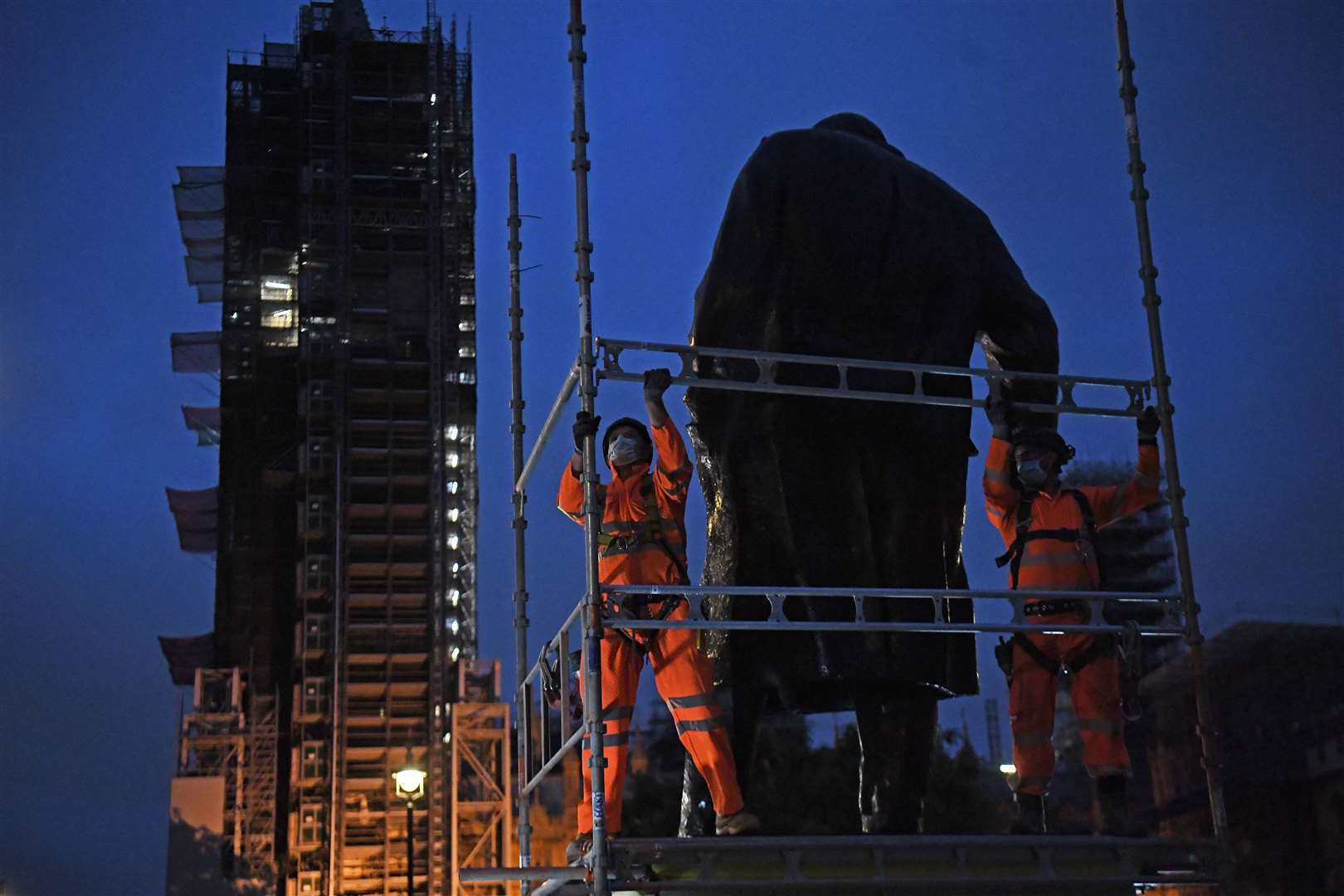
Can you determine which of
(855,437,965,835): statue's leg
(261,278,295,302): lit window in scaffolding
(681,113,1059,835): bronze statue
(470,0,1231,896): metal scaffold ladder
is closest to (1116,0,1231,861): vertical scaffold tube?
(470,0,1231,896): metal scaffold ladder

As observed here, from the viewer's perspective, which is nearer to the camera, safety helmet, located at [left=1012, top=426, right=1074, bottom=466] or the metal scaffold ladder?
the metal scaffold ladder

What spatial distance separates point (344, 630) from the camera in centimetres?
3991

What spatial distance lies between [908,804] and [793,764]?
2652 cm

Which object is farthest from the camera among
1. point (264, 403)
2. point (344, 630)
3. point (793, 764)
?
point (264, 403)

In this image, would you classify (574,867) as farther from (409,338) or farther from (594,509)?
(409,338)

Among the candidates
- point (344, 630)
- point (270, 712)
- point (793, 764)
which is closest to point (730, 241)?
point (793, 764)

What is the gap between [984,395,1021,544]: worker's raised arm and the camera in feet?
28.2

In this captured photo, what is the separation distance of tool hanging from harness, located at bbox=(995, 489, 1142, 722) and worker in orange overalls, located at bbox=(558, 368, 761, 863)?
4.95 feet

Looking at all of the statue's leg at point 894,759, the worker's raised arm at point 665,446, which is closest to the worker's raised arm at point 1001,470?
the statue's leg at point 894,759

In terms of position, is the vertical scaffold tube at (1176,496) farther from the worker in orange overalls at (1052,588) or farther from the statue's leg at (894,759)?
the statue's leg at (894,759)

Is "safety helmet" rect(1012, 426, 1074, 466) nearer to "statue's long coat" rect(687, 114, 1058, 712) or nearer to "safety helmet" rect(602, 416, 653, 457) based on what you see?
"statue's long coat" rect(687, 114, 1058, 712)

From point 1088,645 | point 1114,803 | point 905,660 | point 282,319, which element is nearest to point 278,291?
point 282,319

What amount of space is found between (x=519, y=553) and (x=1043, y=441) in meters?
3.44

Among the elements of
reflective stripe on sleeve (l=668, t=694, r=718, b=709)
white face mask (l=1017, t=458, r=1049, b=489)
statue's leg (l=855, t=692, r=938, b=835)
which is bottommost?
statue's leg (l=855, t=692, r=938, b=835)
